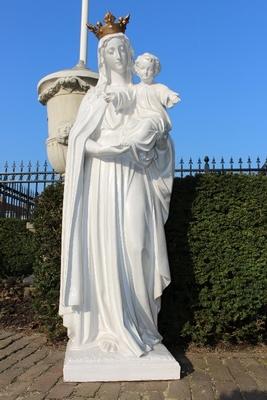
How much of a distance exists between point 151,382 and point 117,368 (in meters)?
0.28

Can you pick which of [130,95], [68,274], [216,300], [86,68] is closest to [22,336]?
[68,274]

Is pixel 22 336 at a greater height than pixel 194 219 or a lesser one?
lesser

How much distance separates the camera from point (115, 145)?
3623 mm

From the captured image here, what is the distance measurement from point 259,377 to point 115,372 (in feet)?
4.00

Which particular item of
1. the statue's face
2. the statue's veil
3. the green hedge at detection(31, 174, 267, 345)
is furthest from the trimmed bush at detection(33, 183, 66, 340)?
the statue's face

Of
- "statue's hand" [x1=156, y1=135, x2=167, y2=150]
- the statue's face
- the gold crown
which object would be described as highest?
the gold crown

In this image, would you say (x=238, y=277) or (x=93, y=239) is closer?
(x=93, y=239)

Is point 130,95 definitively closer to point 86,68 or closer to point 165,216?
point 165,216

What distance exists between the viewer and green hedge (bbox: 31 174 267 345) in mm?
4543

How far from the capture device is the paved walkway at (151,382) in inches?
120

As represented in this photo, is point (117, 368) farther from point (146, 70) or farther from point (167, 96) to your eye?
point (146, 70)

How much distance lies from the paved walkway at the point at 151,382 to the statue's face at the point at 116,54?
2.70 metres

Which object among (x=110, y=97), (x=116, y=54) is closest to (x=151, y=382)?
(x=110, y=97)

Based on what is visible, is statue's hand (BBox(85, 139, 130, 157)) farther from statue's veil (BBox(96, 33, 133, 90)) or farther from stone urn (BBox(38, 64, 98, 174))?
stone urn (BBox(38, 64, 98, 174))
